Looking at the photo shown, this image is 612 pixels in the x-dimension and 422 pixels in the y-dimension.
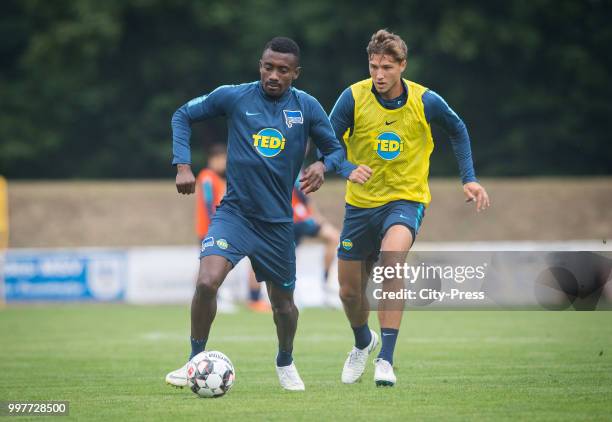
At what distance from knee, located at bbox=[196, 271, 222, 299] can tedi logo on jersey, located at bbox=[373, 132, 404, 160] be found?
74.1 inches

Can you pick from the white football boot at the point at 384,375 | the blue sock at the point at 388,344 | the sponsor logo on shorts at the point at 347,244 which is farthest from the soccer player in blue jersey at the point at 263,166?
the sponsor logo on shorts at the point at 347,244

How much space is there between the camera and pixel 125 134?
34.9m

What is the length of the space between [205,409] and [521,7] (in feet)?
86.3

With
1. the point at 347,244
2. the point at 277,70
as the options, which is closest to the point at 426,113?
the point at 347,244

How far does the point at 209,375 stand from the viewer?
771cm

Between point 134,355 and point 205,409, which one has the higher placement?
point 205,409

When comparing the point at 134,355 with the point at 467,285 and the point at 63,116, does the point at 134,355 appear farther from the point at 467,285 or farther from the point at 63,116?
the point at 63,116

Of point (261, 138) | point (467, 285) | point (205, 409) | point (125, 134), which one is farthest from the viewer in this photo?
point (125, 134)

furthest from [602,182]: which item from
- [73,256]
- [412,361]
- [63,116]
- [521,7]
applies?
[412,361]

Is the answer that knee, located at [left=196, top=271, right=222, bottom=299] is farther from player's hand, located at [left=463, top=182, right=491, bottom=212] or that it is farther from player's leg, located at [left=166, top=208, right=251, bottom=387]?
player's hand, located at [left=463, top=182, right=491, bottom=212]

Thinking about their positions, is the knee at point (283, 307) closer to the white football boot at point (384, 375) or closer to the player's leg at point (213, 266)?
the player's leg at point (213, 266)

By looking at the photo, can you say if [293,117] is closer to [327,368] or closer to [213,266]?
[213,266]

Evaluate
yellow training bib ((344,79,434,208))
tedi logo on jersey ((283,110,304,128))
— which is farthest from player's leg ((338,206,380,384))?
tedi logo on jersey ((283,110,304,128))

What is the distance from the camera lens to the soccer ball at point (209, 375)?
7707mm
